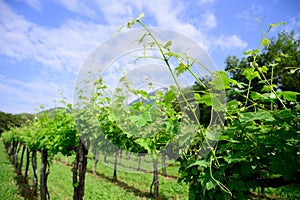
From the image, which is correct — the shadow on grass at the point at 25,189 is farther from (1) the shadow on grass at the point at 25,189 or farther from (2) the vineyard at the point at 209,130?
(2) the vineyard at the point at 209,130

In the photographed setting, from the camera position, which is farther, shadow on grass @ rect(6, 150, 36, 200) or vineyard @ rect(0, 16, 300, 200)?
shadow on grass @ rect(6, 150, 36, 200)

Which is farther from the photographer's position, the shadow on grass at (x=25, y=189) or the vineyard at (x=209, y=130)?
the shadow on grass at (x=25, y=189)

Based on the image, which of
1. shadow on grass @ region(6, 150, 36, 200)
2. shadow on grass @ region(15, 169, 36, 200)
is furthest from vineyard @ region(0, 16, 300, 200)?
shadow on grass @ region(15, 169, 36, 200)

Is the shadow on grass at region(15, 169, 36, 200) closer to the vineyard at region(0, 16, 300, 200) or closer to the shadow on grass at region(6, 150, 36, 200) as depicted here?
the shadow on grass at region(6, 150, 36, 200)

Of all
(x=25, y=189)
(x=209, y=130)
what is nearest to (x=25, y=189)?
(x=25, y=189)

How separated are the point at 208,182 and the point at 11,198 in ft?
28.0

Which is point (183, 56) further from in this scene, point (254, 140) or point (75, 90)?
point (75, 90)

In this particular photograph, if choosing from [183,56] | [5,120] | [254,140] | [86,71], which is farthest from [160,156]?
[5,120]

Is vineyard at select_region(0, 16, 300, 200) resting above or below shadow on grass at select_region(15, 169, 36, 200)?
above

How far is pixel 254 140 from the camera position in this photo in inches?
59.2

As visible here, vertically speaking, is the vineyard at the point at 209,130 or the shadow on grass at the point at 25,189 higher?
the vineyard at the point at 209,130

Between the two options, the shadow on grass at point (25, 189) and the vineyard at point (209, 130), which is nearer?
the vineyard at point (209, 130)

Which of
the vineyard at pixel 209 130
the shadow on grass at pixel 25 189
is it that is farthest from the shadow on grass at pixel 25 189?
the vineyard at pixel 209 130

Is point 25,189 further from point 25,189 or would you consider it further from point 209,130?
point 209,130
